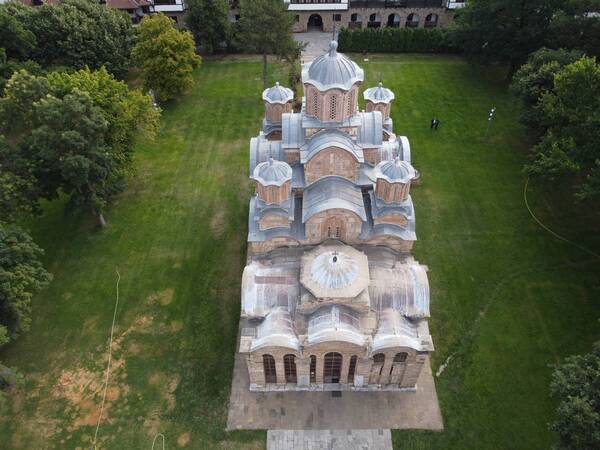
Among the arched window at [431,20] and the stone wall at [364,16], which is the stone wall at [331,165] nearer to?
the stone wall at [364,16]

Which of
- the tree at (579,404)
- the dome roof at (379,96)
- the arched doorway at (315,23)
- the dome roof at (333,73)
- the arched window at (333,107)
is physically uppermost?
the dome roof at (333,73)

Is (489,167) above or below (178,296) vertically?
above

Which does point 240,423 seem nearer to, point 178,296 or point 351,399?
point 351,399

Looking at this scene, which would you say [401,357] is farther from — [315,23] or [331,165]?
[315,23]

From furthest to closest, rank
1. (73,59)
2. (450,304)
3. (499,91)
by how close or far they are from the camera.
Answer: (499,91) < (73,59) < (450,304)

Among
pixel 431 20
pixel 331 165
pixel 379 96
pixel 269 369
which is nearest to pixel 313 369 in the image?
pixel 269 369

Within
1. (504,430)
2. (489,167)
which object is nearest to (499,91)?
(489,167)

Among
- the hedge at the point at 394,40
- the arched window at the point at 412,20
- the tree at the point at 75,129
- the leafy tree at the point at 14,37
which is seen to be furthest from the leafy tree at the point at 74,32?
the arched window at the point at 412,20
